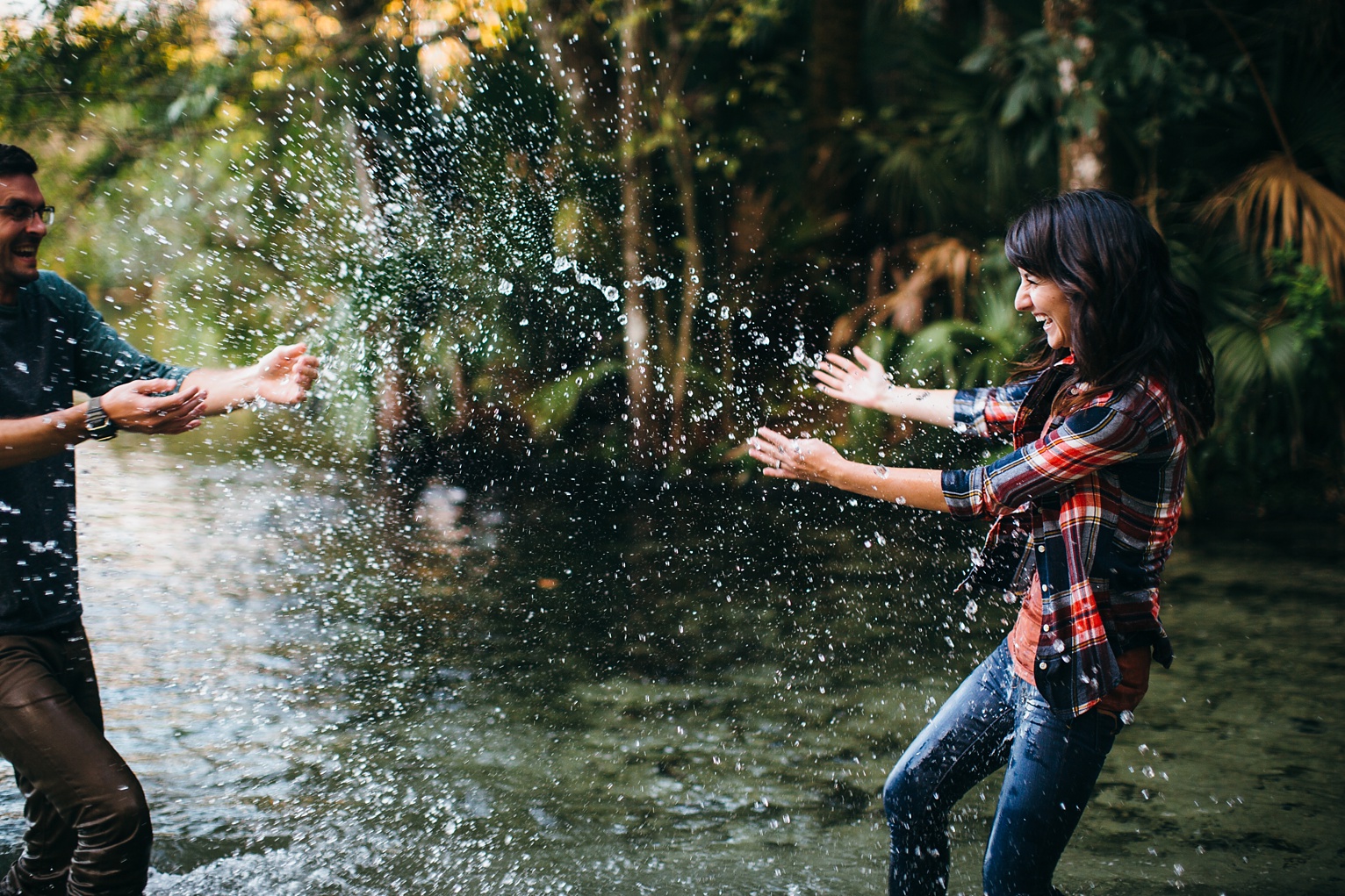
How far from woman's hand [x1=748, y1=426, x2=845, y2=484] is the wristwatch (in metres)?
1.60

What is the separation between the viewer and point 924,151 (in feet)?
31.2

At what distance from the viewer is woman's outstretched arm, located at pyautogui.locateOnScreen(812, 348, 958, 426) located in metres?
2.97

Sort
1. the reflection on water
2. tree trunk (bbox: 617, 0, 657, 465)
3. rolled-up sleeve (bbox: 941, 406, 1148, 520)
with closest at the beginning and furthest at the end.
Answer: rolled-up sleeve (bbox: 941, 406, 1148, 520) < the reflection on water < tree trunk (bbox: 617, 0, 657, 465)

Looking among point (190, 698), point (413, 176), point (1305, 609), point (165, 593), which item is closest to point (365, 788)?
point (190, 698)

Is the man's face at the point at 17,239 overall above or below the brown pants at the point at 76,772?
above

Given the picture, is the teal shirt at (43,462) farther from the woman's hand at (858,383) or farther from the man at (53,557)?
the woman's hand at (858,383)

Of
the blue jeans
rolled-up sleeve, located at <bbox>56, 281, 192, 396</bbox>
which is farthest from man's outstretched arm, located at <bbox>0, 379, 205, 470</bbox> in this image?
the blue jeans

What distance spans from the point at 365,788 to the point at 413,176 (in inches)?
290

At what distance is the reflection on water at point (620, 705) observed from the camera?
11.7ft

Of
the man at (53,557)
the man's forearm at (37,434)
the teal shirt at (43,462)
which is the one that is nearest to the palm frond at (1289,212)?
the man at (53,557)

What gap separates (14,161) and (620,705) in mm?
3235

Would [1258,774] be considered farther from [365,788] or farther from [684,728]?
[365,788]

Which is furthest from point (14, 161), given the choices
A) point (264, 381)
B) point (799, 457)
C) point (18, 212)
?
point (799, 457)

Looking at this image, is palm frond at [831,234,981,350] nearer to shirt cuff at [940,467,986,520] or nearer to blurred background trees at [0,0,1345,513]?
blurred background trees at [0,0,1345,513]
